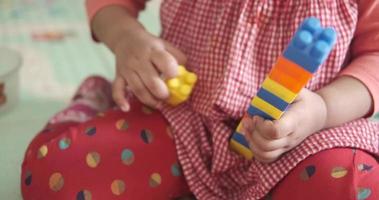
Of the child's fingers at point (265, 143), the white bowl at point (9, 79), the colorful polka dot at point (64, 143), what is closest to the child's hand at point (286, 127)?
the child's fingers at point (265, 143)

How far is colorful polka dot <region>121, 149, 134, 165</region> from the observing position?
64cm

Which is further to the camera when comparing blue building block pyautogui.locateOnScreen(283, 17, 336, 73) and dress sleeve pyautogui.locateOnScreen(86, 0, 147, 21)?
dress sleeve pyautogui.locateOnScreen(86, 0, 147, 21)

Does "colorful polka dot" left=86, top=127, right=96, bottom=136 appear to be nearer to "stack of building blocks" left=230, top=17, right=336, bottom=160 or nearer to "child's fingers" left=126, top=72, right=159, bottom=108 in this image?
"child's fingers" left=126, top=72, right=159, bottom=108

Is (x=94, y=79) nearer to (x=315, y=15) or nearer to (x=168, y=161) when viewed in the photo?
(x=168, y=161)

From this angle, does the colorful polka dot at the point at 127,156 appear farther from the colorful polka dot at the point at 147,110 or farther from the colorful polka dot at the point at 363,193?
the colorful polka dot at the point at 363,193

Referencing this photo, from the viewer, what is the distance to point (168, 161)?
0.65 meters

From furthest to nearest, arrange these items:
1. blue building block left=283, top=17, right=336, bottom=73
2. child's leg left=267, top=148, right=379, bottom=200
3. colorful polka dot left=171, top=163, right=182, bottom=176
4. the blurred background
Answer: the blurred background, colorful polka dot left=171, top=163, right=182, bottom=176, child's leg left=267, top=148, right=379, bottom=200, blue building block left=283, top=17, right=336, bottom=73

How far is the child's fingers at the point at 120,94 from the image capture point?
667 millimetres

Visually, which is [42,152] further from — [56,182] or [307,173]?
[307,173]

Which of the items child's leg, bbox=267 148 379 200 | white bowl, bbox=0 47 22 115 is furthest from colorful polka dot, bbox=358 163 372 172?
white bowl, bbox=0 47 22 115

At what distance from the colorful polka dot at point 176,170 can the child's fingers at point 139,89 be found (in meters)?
0.07

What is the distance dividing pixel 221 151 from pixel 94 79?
0.26 m

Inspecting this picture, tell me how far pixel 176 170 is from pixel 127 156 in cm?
6

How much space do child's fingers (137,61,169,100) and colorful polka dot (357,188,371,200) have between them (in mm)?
222
